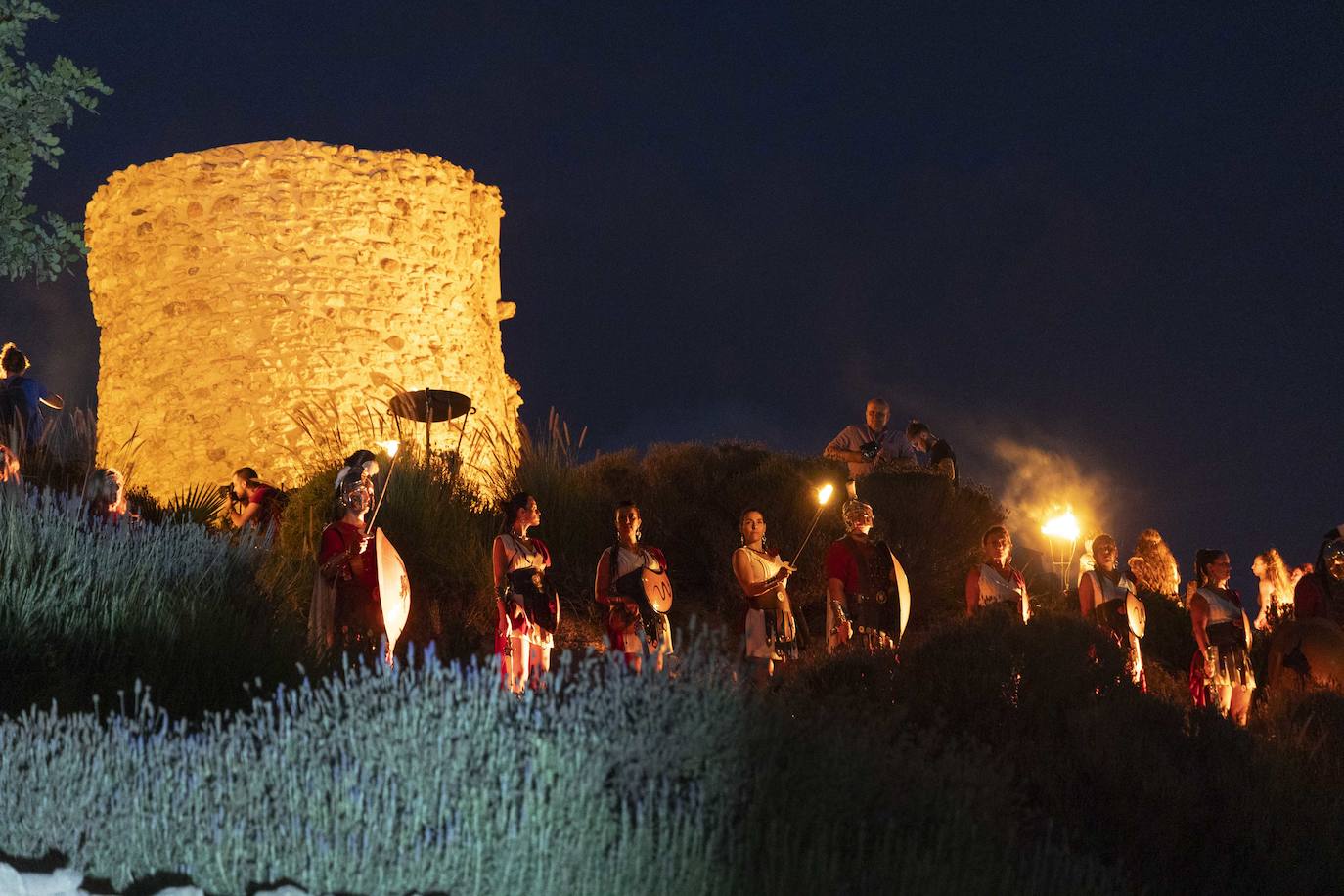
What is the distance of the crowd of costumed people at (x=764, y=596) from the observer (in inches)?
312

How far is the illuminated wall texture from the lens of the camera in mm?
13883

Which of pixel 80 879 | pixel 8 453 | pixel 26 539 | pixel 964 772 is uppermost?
pixel 8 453

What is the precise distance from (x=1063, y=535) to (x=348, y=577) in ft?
34.4

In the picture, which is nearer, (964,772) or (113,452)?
(964,772)

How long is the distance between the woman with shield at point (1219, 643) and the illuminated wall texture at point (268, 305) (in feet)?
20.1

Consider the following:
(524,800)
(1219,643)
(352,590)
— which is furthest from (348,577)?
(1219,643)

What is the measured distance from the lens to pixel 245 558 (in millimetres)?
7773

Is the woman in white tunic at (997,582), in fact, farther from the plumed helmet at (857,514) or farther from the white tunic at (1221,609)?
the white tunic at (1221,609)

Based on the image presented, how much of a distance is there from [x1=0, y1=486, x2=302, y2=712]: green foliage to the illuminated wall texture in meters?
6.34

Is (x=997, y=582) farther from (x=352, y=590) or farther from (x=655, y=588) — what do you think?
(x=352, y=590)

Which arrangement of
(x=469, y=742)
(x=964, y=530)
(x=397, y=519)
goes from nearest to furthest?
(x=469, y=742) → (x=397, y=519) → (x=964, y=530)

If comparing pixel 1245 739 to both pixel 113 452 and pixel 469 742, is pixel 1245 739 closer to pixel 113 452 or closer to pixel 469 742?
pixel 469 742

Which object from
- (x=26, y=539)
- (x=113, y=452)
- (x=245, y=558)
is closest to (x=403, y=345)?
(x=113, y=452)

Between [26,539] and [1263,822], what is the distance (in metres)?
5.29
